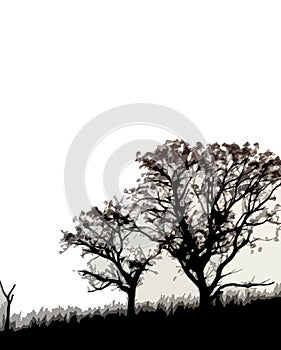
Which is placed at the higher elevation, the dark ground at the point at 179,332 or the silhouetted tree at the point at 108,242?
the silhouetted tree at the point at 108,242

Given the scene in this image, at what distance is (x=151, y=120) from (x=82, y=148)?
15.9 feet

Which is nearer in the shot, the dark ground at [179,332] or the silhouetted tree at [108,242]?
the dark ground at [179,332]

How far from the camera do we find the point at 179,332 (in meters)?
16.1

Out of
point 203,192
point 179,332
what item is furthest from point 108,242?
point 179,332

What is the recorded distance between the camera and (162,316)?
1884 cm

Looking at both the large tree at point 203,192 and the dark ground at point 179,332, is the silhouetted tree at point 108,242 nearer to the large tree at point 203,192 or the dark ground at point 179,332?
the large tree at point 203,192

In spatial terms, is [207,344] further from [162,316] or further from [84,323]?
[84,323]

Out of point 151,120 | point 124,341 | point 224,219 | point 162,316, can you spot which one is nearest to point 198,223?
point 224,219

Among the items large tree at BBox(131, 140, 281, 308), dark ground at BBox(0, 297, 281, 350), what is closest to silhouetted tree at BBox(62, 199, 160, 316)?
large tree at BBox(131, 140, 281, 308)

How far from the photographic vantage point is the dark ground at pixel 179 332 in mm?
15047

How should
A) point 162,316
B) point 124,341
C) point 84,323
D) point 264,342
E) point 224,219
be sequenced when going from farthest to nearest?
point 224,219, point 84,323, point 162,316, point 124,341, point 264,342

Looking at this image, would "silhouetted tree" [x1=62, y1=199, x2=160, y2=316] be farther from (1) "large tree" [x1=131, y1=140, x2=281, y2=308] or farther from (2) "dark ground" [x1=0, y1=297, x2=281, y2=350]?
(2) "dark ground" [x1=0, y1=297, x2=281, y2=350]

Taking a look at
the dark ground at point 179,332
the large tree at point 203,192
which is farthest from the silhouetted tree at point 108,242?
the dark ground at point 179,332

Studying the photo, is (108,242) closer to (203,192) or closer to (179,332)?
(203,192)
